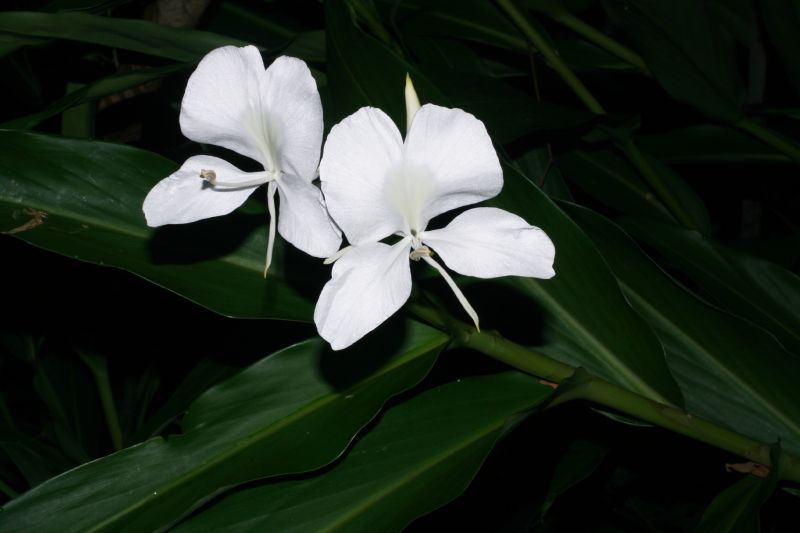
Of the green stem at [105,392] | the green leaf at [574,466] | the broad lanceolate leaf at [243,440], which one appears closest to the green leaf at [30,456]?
the green stem at [105,392]

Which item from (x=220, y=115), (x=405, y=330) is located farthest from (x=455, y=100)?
(x=220, y=115)

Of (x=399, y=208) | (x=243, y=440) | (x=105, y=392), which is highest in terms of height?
(x=399, y=208)

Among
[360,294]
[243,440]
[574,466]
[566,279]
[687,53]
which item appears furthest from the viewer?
[687,53]

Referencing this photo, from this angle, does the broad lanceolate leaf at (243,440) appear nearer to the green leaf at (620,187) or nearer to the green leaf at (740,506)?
the green leaf at (740,506)

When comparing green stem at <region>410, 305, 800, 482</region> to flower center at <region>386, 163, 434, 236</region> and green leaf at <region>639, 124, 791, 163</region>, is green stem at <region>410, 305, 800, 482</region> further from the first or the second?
green leaf at <region>639, 124, 791, 163</region>

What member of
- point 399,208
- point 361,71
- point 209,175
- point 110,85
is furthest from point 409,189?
point 110,85

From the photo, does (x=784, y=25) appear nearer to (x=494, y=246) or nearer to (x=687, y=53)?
(x=687, y=53)

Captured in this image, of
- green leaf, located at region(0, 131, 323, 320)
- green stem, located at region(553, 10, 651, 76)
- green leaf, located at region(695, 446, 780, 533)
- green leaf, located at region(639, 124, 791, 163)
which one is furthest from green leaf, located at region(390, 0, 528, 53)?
green leaf, located at region(695, 446, 780, 533)

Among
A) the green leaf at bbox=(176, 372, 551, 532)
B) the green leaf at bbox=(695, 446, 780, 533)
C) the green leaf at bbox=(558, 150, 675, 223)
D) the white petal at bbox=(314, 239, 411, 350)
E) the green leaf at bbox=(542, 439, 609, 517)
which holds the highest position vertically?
the white petal at bbox=(314, 239, 411, 350)
